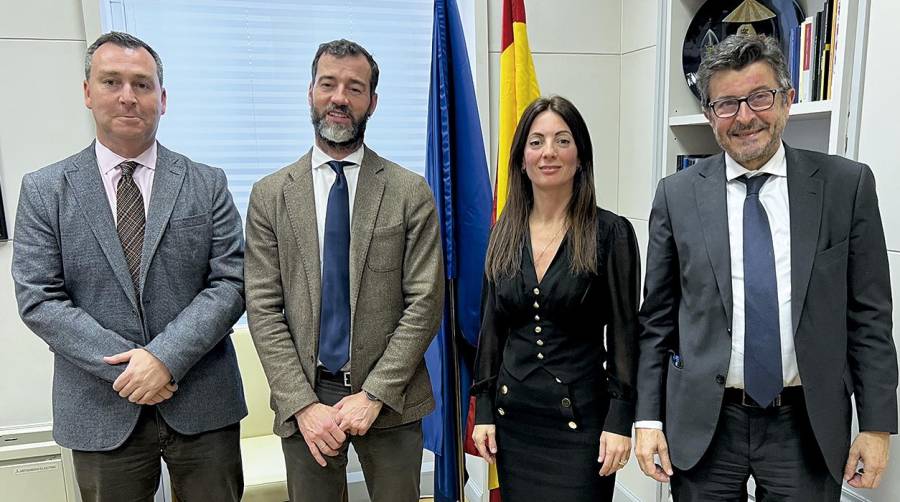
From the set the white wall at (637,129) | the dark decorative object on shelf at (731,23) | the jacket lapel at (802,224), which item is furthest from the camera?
the white wall at (637,129)

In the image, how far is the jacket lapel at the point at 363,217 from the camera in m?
1.66

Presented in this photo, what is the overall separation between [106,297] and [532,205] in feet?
3.88

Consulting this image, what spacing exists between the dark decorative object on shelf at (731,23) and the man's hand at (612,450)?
1305mm

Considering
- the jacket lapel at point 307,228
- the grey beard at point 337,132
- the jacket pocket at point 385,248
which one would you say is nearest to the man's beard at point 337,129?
the grey beard at point 337,132

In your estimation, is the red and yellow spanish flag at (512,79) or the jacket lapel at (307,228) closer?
the jacket lapel at (307,228)

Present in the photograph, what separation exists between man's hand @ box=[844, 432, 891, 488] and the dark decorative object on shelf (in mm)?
1165

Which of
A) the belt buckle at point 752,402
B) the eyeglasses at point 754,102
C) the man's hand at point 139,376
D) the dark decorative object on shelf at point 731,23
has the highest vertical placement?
the dark decorative object on shelf at point 731,23

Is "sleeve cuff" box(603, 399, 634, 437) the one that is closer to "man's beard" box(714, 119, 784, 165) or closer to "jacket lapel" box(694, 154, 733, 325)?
"jacket lapel" box(694, 154, 733, 325)

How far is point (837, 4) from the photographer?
65.0 inches

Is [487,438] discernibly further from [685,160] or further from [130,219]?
[685,160]

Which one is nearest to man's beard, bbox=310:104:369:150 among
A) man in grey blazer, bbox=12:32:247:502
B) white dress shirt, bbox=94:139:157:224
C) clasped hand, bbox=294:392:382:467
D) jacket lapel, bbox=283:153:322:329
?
jacket lapel, bbox=283:153:322:329

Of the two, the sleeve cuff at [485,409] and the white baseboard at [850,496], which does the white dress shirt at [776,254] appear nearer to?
the white baseboard at [850,496]

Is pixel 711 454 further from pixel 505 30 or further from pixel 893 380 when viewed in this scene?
pixel 505 30

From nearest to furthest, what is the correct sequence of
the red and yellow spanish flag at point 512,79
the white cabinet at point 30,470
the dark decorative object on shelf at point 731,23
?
the dark decorative object on shelf at point 731,23 → the white cabinet at point 30,470 → the red and yellow spanish flag at point 512,79
